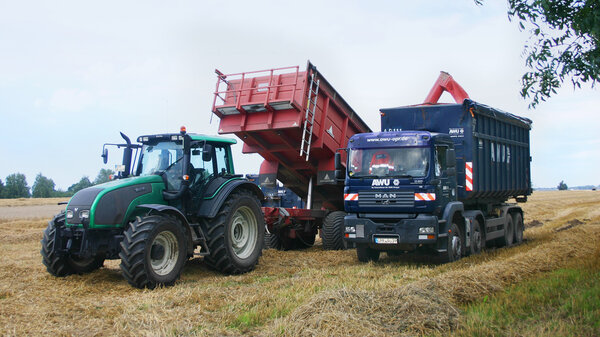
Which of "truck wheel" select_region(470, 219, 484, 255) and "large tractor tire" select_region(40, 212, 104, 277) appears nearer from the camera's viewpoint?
"large tractor tire" select_region(40, 212, 104, 277)


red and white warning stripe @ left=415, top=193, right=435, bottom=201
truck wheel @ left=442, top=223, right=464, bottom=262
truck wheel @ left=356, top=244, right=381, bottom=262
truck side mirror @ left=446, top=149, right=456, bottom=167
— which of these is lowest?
truck wheel @ left=356, top=244, right=381, bottom=262

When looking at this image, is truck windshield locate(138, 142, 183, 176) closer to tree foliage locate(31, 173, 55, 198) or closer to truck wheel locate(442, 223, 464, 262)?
truck wheel locate(442, 223, 464, 262)

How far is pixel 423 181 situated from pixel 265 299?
4345 mm

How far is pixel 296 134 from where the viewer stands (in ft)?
40.3

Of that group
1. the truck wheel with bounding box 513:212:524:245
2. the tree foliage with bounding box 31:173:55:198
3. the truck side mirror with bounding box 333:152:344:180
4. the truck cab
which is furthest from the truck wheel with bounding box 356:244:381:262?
the tree foliage with bounding box 31:173:55:198

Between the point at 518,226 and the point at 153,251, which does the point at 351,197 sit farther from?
the point at 518,226

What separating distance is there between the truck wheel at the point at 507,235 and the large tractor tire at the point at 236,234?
6.97m

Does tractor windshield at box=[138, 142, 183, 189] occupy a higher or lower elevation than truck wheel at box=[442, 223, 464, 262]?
higher

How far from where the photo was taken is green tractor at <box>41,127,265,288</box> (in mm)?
8258

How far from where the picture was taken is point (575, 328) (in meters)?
5.77

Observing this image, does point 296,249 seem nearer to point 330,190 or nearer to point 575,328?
point 330,190

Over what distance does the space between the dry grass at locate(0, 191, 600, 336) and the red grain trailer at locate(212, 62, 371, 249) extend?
2559 mm

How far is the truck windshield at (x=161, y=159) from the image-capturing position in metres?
9.57

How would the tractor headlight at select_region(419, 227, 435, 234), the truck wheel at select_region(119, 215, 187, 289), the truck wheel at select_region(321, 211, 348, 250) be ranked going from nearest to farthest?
the truck wheel at select_region(119, 215, 187, 289)
the tractor headlight at select_region(419, 227, 435, 234)
the truck wheel at select_region(321, 211, 348, 250)
